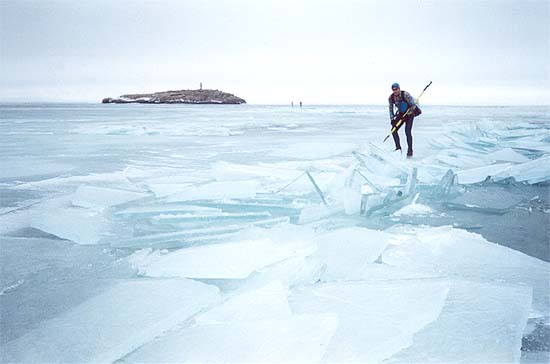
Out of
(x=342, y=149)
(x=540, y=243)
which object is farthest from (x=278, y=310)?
(x=342, y=149)

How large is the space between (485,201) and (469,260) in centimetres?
140

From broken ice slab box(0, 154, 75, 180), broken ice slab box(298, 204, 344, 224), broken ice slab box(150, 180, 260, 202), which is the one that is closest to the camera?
broken ice slab box(298, 204, 344, 224)

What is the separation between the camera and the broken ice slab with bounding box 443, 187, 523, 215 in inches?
108

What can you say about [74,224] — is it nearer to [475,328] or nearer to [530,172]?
[475,328]

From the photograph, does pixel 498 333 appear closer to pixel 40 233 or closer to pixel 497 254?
pixel 497 254

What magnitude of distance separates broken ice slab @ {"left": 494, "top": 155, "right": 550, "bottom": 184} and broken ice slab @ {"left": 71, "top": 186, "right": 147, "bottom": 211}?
328cm

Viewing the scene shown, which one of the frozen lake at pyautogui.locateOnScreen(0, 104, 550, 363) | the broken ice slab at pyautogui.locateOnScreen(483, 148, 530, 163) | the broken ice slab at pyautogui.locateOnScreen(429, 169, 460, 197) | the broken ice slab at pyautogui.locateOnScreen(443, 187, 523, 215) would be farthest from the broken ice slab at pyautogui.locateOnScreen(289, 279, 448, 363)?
the broken ice slab at pyautogui.locateOnScreen(483, 148, 530, 163)

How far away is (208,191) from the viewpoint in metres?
2.96

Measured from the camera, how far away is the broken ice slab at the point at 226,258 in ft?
5.49

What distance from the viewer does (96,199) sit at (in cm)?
291

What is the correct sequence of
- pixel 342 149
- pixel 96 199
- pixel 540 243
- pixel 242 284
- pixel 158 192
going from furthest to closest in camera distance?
pixel 342 149 → pixel 158 192 → pixel 96 199 → pixel 540 243 → pixel 242 284

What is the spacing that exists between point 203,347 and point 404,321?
65 cm

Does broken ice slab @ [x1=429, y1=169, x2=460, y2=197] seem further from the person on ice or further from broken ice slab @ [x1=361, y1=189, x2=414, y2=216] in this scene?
the person on ice

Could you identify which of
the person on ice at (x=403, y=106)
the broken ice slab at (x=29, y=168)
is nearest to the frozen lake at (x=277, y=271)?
the broken ice slab at (x=29, y=168)
